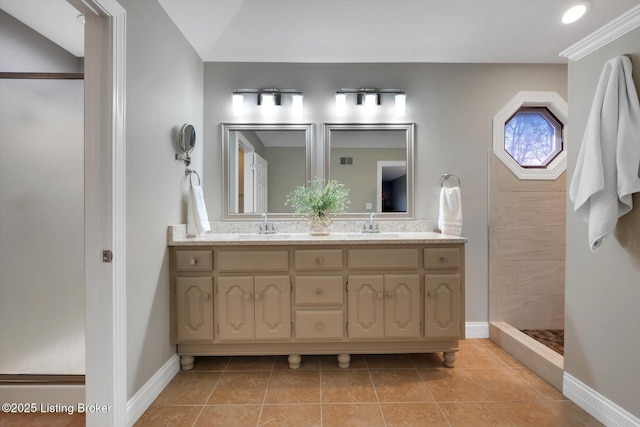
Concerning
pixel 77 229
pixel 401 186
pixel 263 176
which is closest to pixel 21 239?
pixel 77 229

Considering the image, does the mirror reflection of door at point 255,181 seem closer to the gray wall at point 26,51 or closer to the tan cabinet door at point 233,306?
the tan cabinet door at point 233,306

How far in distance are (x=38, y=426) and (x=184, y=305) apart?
84 cm

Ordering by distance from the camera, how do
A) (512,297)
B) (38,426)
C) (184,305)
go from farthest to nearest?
(512,297) → (184,305) → (38,426)

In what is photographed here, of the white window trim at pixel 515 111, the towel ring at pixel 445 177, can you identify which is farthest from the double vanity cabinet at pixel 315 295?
the white window trim at pixel 515 111

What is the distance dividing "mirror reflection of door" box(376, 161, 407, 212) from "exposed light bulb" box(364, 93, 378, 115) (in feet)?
1.48

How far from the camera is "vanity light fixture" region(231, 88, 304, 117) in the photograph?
8.02 feet

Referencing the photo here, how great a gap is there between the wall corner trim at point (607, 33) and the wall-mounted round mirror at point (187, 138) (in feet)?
7.77

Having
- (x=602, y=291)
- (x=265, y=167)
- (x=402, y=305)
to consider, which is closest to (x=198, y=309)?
(x=265, y=167)

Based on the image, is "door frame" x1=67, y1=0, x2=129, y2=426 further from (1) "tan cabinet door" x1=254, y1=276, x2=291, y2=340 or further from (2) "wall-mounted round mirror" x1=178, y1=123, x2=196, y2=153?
(1) "tan cabinet door" x1=254, y1=276, x2=291, y2=340

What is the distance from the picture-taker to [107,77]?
134 cm

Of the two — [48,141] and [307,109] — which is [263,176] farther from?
[48,141]

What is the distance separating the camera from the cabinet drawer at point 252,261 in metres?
1.91

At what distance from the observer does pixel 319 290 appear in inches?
75.9

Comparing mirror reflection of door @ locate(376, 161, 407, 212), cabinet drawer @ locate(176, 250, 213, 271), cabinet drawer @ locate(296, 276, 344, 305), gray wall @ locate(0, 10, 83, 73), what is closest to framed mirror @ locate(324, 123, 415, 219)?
mirror reflection of door @ locate(376, 161, 407, 212)
